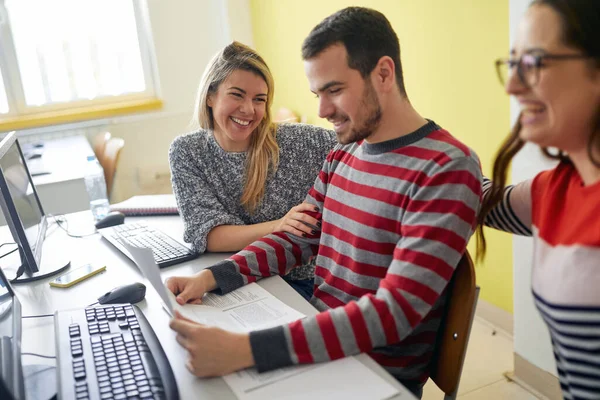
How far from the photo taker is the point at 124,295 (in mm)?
1255

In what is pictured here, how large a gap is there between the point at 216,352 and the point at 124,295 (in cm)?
43

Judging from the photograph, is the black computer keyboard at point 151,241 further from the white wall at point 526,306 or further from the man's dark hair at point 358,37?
the white wall at point 526,306

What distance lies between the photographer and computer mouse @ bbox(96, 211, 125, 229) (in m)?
1.87

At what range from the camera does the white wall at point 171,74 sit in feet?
13.8

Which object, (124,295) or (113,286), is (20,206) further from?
(124,295)

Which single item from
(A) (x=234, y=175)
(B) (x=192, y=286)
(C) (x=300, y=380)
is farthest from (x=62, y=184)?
(C) (x=300, y=380)

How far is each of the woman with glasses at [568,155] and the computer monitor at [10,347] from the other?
797 millimetres

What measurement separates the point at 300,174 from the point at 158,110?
2948mm

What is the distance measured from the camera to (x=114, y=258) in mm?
1595

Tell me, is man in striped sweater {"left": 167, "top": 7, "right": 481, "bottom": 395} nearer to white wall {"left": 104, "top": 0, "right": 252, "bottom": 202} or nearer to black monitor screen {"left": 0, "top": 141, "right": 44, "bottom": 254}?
black monitor screen {"left": 0, "top": 141, "right": 44, "bottom": 254}

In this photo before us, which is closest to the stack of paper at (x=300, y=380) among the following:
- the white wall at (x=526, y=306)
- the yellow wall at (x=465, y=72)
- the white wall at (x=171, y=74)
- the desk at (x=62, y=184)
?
the white wall at (x=526, y=306)

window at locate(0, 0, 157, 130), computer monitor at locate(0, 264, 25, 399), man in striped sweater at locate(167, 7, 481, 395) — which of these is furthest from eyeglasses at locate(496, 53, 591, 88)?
window at locate(0, 0, 157, 130)

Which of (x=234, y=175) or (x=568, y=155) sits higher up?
(x=568, y=155)

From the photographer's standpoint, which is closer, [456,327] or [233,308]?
[456,327]
